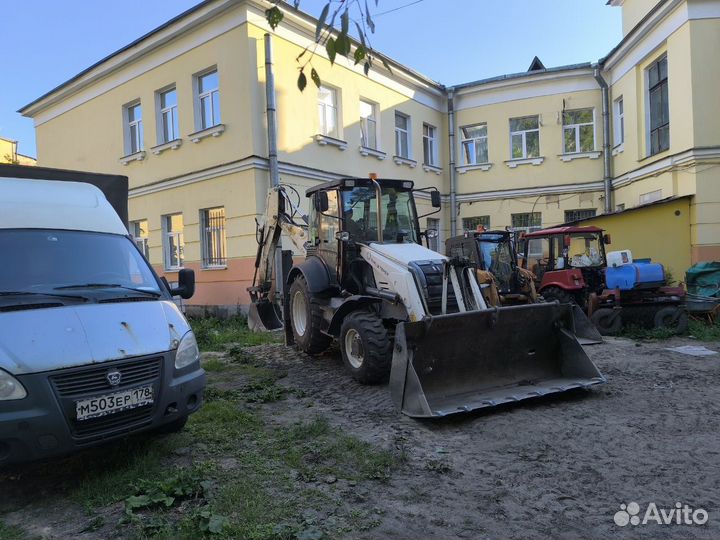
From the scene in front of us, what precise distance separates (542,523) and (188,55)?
1346cm

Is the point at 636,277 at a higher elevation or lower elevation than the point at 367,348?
higher

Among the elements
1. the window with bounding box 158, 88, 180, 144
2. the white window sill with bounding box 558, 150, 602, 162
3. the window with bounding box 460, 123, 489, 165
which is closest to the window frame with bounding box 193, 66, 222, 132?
the window with bounding box 158, 88, 180, 144

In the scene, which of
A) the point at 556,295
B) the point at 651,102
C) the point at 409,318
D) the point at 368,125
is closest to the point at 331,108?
the point at 368,125

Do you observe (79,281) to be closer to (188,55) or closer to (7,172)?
(7,172)

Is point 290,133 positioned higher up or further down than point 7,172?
higher up

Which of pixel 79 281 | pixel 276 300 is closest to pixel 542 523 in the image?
pixel 79 281

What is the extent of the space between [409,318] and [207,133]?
912 cm

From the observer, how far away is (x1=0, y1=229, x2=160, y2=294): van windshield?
13.4 feet

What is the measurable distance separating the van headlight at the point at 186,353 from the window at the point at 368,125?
38.8ft

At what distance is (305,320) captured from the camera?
311 inches

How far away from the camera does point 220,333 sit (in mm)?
10992

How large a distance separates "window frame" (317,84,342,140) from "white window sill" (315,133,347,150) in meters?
0.20

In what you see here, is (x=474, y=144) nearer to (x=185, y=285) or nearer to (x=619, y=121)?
(x=619, y=121)

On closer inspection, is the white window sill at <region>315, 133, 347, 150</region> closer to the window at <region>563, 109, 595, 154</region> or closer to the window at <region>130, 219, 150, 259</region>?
the window at <region>130, 219, 150, 259</region>
